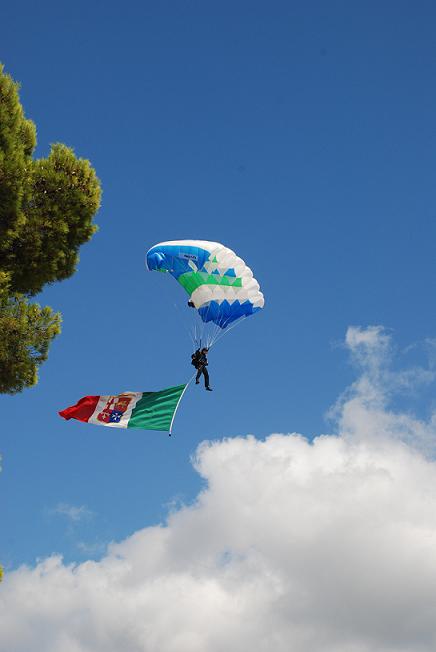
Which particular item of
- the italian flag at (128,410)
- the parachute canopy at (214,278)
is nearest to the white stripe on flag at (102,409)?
the italian flag at (128,410)

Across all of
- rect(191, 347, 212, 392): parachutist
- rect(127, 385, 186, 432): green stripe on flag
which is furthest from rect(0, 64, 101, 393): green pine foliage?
rect(191, 347, 212, 392): parachutist

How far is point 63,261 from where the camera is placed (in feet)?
63.2

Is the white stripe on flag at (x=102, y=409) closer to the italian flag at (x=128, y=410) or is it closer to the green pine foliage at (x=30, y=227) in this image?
the italian flag at (x=128, y=410)

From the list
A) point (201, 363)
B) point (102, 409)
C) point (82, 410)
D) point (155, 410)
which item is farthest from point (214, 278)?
point (82, 410)

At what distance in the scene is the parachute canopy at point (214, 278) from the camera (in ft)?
87.5

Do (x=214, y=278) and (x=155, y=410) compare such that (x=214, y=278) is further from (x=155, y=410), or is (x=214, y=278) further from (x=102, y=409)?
(x=102, y=409)

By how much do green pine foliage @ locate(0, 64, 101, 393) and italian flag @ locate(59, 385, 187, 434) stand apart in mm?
3564

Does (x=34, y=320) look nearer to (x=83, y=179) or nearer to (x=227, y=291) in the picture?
(x=83, y=179)

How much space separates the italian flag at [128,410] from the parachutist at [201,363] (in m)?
2.80

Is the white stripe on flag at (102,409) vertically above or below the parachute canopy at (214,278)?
below

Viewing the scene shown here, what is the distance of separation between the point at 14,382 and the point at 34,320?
1.70m

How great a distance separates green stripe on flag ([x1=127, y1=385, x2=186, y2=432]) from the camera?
2225 centimetres

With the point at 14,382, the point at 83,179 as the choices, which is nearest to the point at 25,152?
the point at 83,179

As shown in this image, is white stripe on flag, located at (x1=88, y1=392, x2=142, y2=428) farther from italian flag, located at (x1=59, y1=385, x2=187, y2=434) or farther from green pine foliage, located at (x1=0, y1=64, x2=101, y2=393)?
green pine foliage, located at (x1=0, y1=64, x2=101, y2=393)
